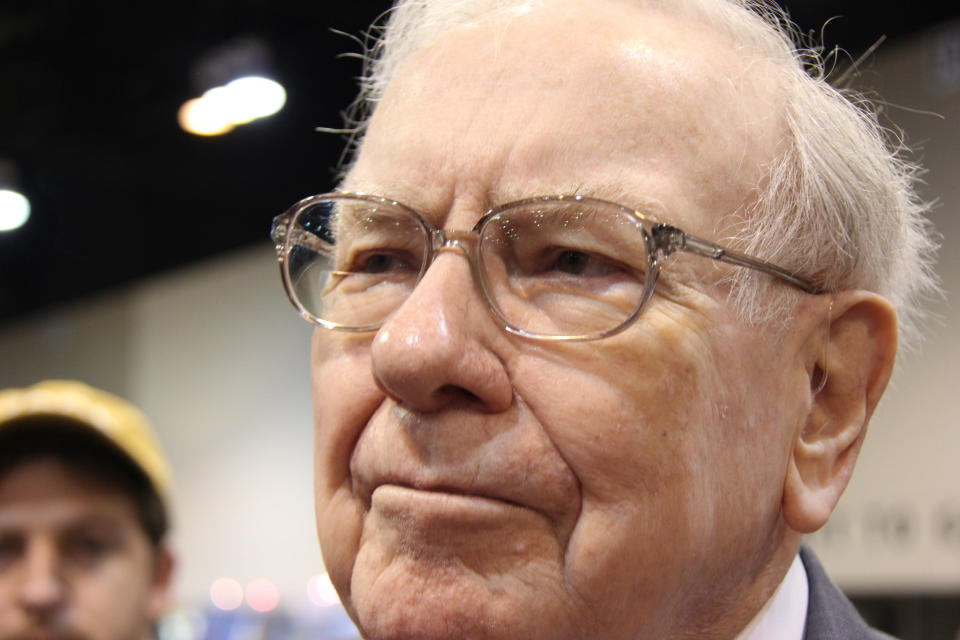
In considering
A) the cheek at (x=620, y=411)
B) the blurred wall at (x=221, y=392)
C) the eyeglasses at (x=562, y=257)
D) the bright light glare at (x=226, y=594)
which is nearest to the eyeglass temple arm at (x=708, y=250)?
the eyeglasses at (x=562, y=257)

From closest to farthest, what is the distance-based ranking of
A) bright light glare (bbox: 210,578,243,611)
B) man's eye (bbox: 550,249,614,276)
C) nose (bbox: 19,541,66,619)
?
man's eye (bbox: 550,249,614,276)
nose (bbox: 19,541,66,619)
bright light glare (bbox: 210,578,243,611)

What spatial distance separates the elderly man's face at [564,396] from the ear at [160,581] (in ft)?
4.11

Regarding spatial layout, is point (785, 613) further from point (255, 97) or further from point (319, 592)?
point (319, 592)

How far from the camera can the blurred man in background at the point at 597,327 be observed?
0.90m

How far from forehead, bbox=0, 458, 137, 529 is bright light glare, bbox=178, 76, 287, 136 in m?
1.17

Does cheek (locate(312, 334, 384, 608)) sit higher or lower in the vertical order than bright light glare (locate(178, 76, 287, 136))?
lower

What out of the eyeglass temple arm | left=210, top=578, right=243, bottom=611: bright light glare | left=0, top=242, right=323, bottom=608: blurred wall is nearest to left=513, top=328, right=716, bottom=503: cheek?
the eyeglass temple arm

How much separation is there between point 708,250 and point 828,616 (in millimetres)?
535

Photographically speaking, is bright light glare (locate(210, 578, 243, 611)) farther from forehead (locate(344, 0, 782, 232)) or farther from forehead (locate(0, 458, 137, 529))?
forehead (locate(344, 0, 782, 232))

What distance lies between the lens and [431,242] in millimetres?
1011

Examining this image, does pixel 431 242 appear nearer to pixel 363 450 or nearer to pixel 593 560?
pixel 363 450

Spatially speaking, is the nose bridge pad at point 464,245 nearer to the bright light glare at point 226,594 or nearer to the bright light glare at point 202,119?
the bright light glare at point 202,119

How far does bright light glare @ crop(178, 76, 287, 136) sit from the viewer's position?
259 cm

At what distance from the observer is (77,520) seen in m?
1.96
